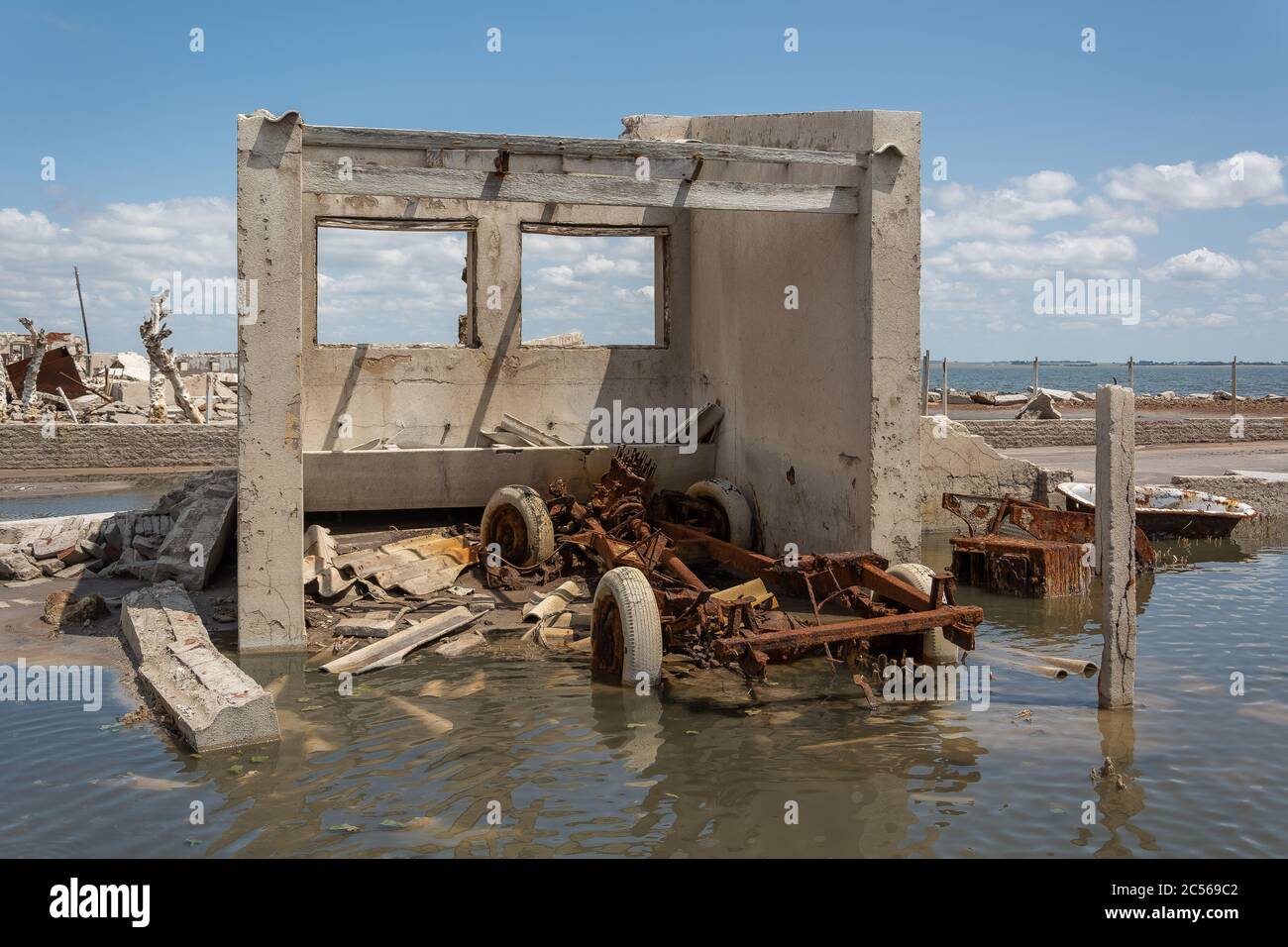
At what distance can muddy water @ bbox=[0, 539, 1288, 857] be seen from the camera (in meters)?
5.27

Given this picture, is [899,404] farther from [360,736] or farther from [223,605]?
[223,605]

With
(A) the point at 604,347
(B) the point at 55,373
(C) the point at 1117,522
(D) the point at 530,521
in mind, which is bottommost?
(D) the point at 530,521

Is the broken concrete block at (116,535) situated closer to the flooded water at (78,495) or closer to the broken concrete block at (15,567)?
the broken concrete block at (15,567)

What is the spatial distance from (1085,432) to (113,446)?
65.6 ft

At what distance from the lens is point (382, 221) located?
1213 cm

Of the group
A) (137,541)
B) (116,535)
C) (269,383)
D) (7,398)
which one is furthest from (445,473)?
(7,398)

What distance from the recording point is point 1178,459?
2105 cm

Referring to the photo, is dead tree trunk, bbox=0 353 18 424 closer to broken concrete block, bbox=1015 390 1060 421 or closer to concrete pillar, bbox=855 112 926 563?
concrete pillar, bbox=855 112 926 563

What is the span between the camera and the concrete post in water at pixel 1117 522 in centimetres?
695

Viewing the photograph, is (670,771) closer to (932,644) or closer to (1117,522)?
(932,644)

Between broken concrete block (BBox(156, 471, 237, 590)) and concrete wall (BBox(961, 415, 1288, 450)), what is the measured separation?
1610cm
